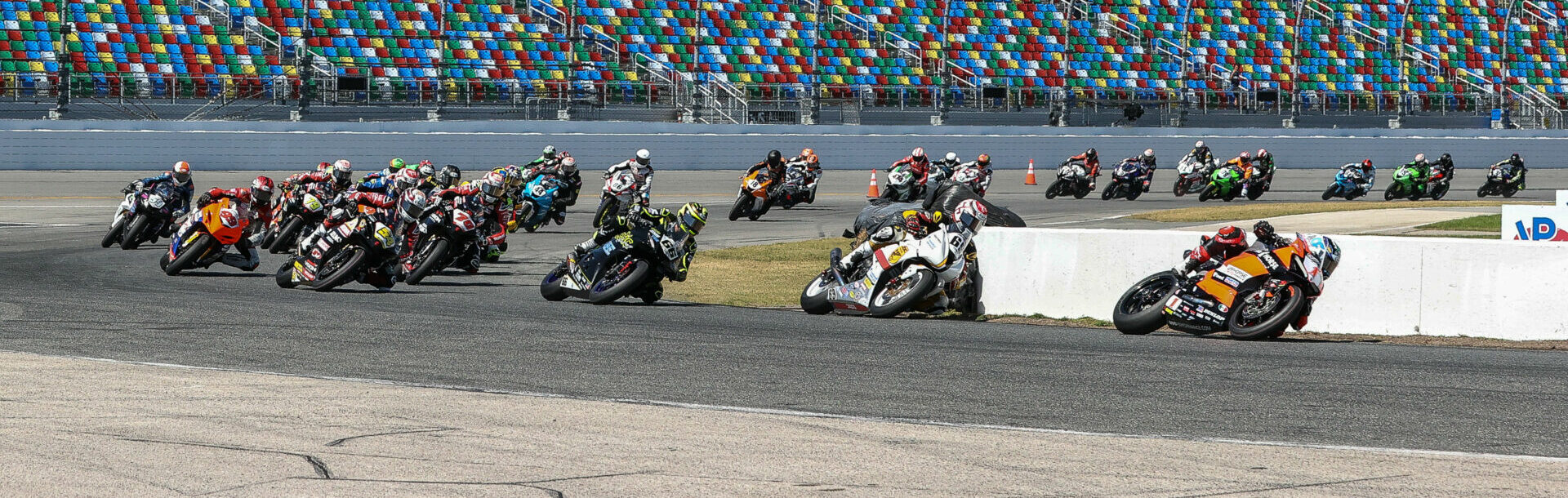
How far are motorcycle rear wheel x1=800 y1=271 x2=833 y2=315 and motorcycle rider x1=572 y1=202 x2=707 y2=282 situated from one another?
36.9 inches

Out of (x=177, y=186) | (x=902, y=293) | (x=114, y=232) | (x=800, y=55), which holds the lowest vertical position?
(x=902, y=293)

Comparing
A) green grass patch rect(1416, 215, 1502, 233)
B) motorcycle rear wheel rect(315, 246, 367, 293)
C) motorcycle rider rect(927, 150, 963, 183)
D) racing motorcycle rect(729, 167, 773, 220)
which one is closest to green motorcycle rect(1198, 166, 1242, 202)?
green grass patch rect(1416, 215, 1502, 233)

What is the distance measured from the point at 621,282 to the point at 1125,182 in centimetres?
1985

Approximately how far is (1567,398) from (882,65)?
3423cm

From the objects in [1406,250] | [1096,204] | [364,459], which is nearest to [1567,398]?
[1406,250]

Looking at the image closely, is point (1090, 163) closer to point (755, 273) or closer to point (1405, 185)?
point (1405, 185)

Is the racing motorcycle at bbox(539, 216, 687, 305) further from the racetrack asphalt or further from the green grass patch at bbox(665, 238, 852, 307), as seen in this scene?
the green grass patch at bbox(665, 238, 852, 307)

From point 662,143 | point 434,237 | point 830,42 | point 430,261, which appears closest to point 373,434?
point 430,261

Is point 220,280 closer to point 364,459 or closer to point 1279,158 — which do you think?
point 364,459

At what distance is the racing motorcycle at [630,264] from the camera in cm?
1305

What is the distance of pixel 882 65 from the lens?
42031mm

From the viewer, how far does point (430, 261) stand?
14961mm

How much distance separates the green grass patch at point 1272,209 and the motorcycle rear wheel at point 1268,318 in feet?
48.2

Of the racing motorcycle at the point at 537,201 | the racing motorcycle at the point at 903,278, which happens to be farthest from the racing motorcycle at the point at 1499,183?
the racing motorcycle at the point at 903,278
